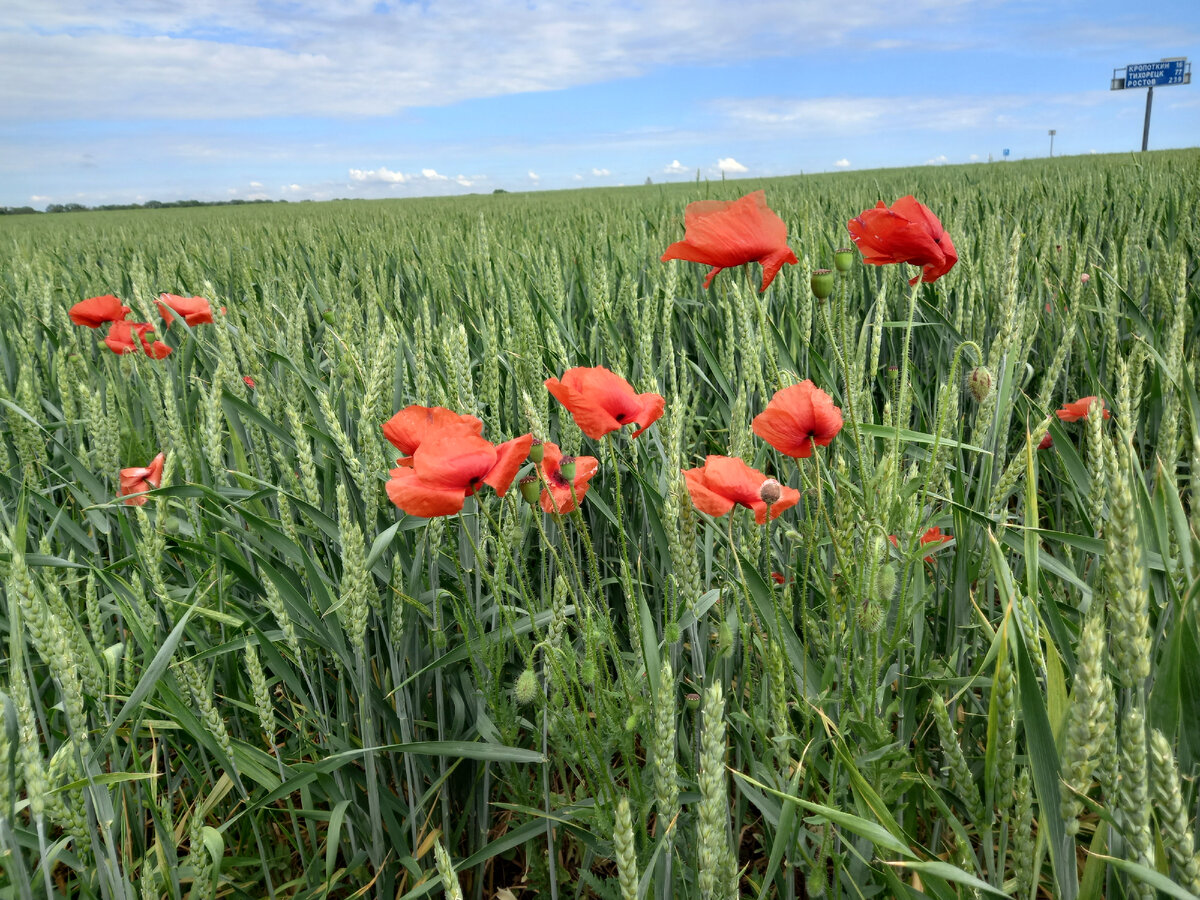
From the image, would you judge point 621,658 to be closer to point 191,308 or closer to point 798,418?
point 798,418

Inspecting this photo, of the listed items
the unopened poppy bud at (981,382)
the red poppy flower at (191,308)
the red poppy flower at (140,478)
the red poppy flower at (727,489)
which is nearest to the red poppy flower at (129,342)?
the red poppy flower at (191,308)

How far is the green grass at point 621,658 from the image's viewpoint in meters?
0.53

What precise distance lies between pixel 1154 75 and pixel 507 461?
174 ft

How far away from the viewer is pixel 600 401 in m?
0.82

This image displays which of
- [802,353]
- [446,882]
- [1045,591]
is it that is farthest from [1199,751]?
[802,353]

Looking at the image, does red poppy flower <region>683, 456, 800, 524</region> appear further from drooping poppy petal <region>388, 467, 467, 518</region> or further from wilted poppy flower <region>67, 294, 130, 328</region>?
wilted poppy flower <region>67, 294, 130, 328</region>

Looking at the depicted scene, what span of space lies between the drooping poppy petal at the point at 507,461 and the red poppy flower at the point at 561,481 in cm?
10

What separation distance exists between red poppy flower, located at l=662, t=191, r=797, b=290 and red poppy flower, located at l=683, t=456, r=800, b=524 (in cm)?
25

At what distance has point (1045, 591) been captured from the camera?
2.24 ft

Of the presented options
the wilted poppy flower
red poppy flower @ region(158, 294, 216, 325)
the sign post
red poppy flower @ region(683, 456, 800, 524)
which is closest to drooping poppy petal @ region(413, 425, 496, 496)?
red poppy flower @ region(683, 456, 800, 524)

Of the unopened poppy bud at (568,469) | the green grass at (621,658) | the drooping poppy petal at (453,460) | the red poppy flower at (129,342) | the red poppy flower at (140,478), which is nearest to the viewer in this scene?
the green grass at (621,658)

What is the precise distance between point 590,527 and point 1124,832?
98 cm

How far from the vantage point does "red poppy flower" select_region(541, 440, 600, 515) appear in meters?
0.86

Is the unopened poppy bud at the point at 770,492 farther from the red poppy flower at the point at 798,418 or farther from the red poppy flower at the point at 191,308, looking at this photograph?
the red poppy flower at the point at 191,308
